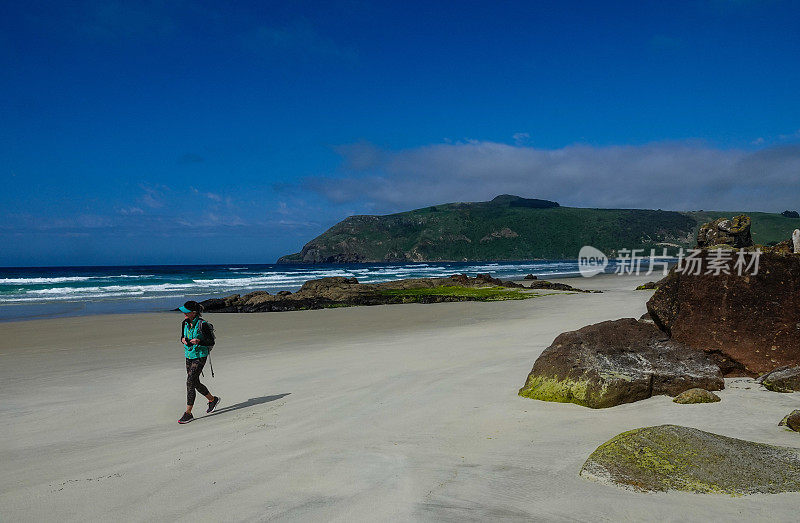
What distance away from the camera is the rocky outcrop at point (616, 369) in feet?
20.0

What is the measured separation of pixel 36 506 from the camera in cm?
409

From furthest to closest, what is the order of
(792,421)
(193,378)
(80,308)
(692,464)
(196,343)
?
(80,308) → (196,343) → (193,378) → (792,421) → (692,464)

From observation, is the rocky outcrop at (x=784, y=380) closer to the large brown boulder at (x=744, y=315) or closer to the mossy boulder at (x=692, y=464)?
the large brown boulder at (x=744, y=315)

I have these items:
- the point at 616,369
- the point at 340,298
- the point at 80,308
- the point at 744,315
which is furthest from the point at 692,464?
the point at 80,308

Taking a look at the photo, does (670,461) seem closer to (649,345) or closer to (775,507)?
(775,507)

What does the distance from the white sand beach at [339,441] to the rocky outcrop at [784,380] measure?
221 mm

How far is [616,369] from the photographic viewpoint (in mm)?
6336

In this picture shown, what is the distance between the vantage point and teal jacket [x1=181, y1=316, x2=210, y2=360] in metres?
7.53

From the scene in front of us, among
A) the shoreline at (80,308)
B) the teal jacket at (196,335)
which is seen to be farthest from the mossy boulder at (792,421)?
the shoreline at (80,308)

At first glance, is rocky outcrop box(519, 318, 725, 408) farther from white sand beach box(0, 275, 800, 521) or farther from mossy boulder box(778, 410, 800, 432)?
mossy boulder box(778, 410, 800, 432)

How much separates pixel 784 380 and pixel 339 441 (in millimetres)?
5414

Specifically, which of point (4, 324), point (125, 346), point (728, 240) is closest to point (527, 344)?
point (728, 240)

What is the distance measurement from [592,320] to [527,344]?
5370 millimetres

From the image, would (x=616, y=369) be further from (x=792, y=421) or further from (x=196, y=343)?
(x=196, y=343)
